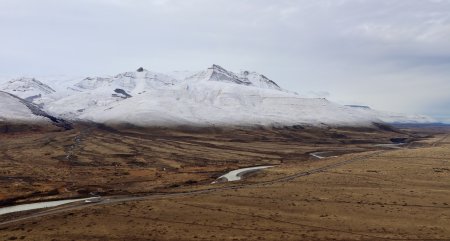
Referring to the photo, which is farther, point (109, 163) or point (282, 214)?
point (109, 163)

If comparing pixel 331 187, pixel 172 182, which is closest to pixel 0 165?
pixel 172 182

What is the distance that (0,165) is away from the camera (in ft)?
390

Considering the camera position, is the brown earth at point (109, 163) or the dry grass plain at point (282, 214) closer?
the dry grass plain at point (282, 214)

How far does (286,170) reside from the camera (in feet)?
345

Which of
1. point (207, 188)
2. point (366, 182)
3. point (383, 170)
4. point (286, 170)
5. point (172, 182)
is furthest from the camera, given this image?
point (286, 170)

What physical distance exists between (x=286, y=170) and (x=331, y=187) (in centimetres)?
2548

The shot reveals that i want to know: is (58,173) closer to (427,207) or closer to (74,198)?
(74,198)

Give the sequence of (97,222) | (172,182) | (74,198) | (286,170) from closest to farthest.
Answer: (97,222) → (74,198) → (172,182) → (286,170)

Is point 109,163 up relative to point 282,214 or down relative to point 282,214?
down

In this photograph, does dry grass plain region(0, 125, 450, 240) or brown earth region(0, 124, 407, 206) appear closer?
dry grass plain region(0, 125, 450, 240)

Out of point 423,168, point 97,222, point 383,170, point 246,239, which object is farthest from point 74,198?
point 423,168

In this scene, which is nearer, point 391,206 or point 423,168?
point 391,206

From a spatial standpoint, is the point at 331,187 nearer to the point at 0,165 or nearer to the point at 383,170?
the point at 383,170

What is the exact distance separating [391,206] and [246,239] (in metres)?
26.8
